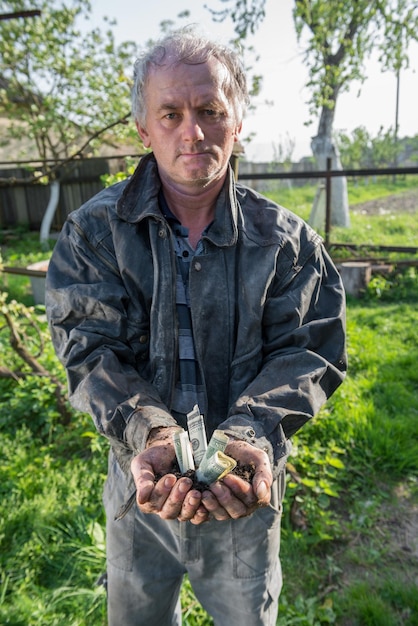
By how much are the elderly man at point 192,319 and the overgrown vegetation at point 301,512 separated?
32.4 inches

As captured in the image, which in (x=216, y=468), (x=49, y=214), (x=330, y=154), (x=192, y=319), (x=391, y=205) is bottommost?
(x=391, y=205)

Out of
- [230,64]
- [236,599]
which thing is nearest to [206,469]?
[236,599]

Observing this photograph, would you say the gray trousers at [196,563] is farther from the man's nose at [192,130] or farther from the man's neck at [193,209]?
the man's nose at [192,130]

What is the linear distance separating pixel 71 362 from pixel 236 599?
986 mm

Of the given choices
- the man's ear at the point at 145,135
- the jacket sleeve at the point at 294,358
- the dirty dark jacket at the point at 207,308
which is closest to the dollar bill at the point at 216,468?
the jacket sleeve at the point at 294,358

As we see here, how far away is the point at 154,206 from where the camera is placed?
5.40ft

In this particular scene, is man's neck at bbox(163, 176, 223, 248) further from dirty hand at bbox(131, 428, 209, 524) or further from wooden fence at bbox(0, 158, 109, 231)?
wooden fence at bbox(0, 158, 109, 231)

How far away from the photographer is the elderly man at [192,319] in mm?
1542

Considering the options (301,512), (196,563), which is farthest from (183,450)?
(301,512)

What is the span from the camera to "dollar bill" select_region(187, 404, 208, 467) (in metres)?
1.45

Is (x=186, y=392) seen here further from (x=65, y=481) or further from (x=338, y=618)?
(x=65, y=481)

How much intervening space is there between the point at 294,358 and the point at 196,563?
2.56 feet

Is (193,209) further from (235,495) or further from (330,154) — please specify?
(330,154)

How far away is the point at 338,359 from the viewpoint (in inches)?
67.3
